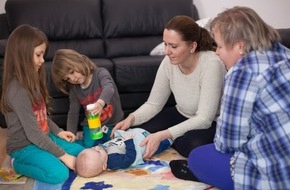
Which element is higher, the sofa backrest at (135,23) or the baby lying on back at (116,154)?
the sofa backrest at (135,23)

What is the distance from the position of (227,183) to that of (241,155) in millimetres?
233

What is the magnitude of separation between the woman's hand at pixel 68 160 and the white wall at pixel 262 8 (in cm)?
231

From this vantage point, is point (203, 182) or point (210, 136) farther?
point (210, 136)

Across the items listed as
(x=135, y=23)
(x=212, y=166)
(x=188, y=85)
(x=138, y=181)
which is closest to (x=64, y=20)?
(x=135, y=23)

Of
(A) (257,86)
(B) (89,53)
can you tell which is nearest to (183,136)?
(A) (257,86)

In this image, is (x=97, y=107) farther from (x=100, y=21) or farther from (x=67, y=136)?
(x=100, y=21)

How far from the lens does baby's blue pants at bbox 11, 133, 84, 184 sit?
188 centimetres

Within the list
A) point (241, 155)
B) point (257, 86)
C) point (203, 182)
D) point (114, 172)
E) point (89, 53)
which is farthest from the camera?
point (89, 53)

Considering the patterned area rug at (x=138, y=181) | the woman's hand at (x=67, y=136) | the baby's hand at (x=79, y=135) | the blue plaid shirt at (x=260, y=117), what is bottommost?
the baby's hand at (x=79, y=135)

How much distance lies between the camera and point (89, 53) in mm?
3297

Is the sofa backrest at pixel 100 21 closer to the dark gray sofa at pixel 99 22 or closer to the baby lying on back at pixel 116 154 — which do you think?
the dark gray sofa at pixel 99 22

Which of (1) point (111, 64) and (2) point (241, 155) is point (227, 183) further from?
(1) point (111, 64)

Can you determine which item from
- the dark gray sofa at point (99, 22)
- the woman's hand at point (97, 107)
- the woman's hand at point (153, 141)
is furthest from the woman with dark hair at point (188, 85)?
the dark gray sofa at point (99, 22)

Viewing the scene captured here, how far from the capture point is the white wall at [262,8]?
376 cm
